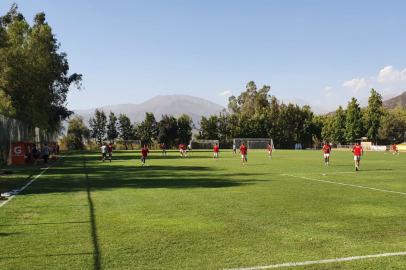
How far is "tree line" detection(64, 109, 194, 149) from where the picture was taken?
354 ft

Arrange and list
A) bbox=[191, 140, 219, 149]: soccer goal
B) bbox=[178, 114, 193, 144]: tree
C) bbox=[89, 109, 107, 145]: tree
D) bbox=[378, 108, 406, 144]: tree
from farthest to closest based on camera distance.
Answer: bbox=[89, 109, 107, 145]: tree → bbox=[178, 114, 193, 144]: tree → bbox=[378, 108, 406, 144]: tree → bbox=[191, 140, 219, 149]: soccer goal

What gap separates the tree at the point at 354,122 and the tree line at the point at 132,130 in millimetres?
36096

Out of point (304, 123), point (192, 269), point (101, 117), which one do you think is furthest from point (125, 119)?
point (192, 269)

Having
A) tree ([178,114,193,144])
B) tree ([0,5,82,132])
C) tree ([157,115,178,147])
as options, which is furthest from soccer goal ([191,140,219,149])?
tree ([0,5,82,132])

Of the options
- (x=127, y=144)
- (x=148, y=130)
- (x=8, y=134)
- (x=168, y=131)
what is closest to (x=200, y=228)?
(x=8, y=134)

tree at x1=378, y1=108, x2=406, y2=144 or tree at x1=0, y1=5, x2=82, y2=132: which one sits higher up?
tree at x1=0, y1=5, x2=82, y2=132

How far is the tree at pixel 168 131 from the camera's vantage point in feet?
354

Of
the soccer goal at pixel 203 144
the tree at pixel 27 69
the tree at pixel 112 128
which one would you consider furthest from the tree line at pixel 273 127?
the tree at pixel 27 69

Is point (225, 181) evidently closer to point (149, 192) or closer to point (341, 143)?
point (149, 192)

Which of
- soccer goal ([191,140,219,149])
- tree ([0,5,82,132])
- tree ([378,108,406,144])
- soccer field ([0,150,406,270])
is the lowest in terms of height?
soccer field ([0,150,406,270])

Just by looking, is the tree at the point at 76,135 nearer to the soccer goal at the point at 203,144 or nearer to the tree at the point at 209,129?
the soccer goal at the point at 203,144

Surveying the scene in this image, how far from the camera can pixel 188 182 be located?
2123 centimetres

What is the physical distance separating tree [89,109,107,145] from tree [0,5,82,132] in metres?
55.1

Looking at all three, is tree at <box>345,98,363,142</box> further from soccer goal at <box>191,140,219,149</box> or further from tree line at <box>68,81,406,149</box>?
soccer goal at <box>191,140,219,149</box>
